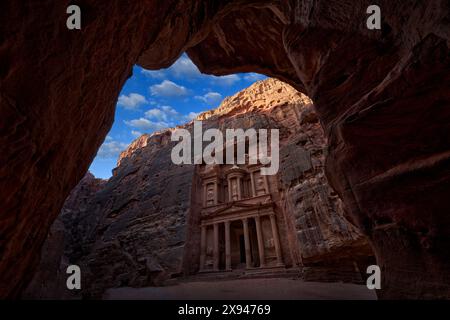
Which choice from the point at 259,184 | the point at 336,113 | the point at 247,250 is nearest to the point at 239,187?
the point at 259,184

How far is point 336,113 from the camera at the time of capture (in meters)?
4.17

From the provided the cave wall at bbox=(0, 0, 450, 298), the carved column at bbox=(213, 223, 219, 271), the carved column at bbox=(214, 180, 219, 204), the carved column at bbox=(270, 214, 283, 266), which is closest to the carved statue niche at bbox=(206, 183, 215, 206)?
the carved column at bbox=(214, 180, 219, 204)

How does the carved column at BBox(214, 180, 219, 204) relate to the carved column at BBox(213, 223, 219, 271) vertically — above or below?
above

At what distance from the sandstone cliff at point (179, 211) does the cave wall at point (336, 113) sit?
4.84 metres

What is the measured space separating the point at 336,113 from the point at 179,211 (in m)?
17.8

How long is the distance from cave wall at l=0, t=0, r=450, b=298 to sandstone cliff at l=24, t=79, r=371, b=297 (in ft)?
15.9

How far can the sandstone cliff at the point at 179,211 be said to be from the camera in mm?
12047

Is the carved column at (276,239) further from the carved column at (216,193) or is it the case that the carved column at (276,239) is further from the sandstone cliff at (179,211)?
the carved column at (216,193)

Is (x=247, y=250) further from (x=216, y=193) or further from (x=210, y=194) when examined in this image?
(x=210, y=194)

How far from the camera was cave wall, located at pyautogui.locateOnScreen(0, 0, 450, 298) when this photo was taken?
7.68ft

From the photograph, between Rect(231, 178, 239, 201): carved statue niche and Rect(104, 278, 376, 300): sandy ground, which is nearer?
Rect(104, 278, 376, 300): sandy ground

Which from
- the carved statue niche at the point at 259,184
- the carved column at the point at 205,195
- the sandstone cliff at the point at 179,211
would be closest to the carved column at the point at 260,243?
the sandstone cliff at the point at 179,211

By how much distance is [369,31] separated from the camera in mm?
3680

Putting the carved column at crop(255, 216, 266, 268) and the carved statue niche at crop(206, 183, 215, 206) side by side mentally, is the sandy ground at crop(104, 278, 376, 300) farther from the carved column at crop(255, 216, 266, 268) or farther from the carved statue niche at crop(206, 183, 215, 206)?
the carved statue niche at crop(206, 183, 215, 206)
